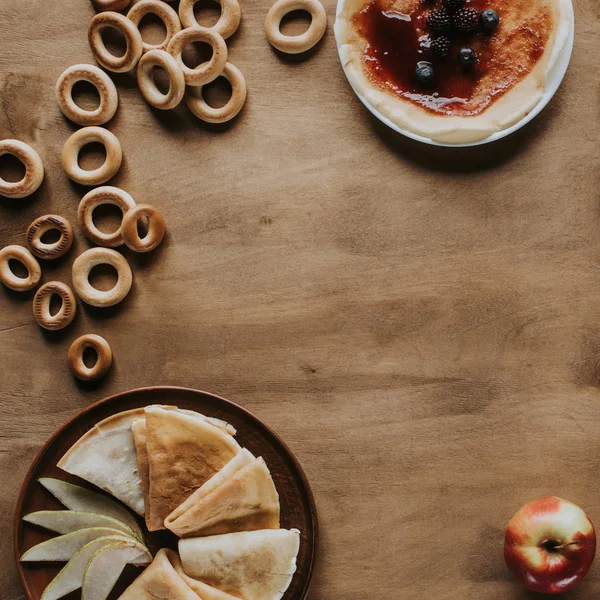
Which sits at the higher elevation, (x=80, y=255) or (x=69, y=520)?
(x=80, y=255)

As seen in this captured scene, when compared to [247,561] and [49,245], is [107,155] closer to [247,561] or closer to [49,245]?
[49,245]

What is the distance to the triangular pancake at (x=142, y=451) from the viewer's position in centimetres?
219

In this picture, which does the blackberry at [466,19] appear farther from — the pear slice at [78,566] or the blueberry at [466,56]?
the pear slice at [78,566]

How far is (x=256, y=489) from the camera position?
2137mm

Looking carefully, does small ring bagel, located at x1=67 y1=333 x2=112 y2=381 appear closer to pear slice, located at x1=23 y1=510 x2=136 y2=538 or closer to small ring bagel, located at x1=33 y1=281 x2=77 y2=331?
small ring bagel, located at x1=33 y1=281 x2=77 y2=331

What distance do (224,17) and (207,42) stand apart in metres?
0.10

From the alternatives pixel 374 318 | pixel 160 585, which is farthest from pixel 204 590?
pixel 374 318

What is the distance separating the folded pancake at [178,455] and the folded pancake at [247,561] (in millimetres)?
137

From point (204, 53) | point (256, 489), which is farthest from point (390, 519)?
point (204, 53)

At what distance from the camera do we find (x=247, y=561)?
2.13 metres

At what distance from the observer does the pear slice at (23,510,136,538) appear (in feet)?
7.22

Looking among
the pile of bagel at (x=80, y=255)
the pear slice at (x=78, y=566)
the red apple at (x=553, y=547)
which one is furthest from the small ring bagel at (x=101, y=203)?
the red apple at (x=553, y=547)

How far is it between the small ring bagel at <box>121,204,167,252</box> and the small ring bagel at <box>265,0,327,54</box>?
2.21ft

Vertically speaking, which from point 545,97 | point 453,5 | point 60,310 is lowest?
point 60,310
